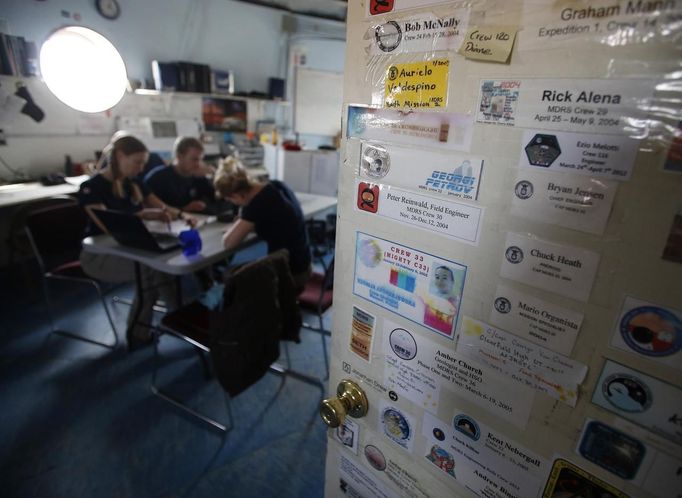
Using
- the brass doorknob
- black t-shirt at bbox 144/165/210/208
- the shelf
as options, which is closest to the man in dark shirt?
black t-shirt at bbox 144/165/210/208

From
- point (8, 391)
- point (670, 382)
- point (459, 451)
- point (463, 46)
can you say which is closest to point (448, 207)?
point (463, 46)

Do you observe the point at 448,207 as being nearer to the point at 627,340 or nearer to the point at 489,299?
the point at 489,299

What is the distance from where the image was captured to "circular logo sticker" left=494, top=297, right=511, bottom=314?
468mm

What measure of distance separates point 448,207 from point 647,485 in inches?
15.3

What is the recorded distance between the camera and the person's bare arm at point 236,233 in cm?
190

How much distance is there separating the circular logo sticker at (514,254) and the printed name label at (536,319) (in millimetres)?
39

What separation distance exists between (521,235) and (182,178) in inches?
110

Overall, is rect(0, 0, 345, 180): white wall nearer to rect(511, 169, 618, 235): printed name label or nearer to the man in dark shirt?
the man in dark shirt

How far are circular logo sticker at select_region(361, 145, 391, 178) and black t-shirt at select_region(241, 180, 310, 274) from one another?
142cm

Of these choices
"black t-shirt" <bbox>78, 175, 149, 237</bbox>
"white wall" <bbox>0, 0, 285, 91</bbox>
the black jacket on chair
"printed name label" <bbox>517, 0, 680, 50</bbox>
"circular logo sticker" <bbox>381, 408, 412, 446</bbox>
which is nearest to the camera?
"printed name label" <bbox>517, 0, 680, 50</bbox>

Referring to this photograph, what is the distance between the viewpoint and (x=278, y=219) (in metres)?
1.96

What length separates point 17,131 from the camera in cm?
306

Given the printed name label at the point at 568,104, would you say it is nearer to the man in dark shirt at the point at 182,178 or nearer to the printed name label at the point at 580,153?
the printed name label at the point at 580,153

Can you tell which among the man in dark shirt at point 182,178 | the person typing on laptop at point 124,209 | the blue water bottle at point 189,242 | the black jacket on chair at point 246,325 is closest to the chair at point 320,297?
the black jacket on chair at point 246,325
